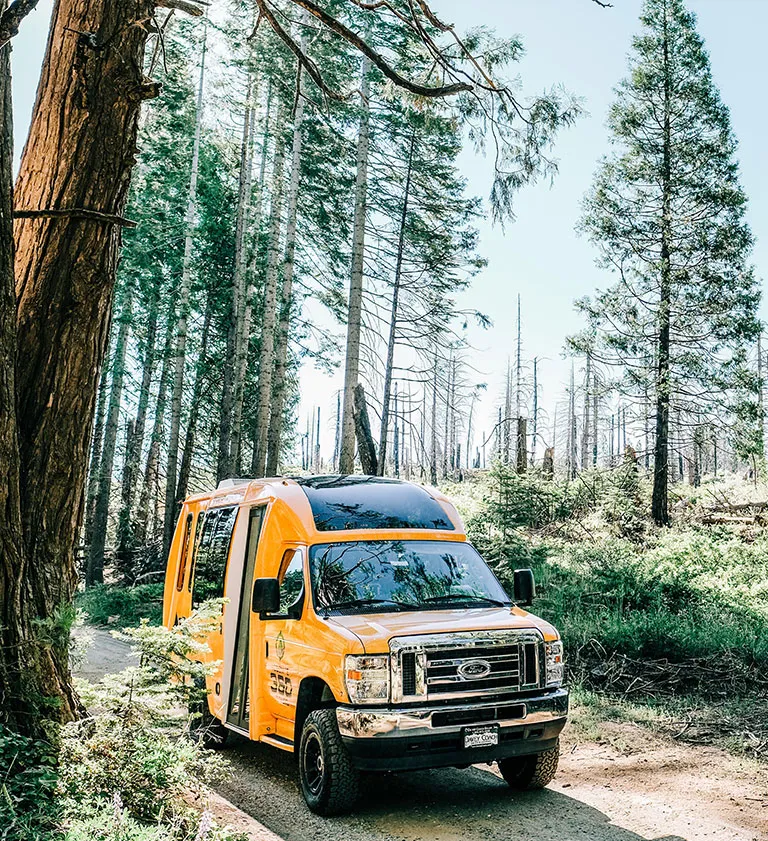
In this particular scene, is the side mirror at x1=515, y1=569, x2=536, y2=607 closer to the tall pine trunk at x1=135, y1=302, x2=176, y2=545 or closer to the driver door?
the driver door

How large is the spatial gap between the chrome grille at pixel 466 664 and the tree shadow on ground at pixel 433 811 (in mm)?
904

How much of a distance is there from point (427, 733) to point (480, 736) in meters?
0.41

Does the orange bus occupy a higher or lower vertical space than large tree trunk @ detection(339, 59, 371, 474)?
lower

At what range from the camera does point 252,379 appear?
28094 millimetres

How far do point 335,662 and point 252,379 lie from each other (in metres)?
22.5

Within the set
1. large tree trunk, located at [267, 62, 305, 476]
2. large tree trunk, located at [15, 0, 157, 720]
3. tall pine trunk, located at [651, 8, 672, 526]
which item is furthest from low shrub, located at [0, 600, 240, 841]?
tall pine trunk, located at [651, 8, 672, 526]

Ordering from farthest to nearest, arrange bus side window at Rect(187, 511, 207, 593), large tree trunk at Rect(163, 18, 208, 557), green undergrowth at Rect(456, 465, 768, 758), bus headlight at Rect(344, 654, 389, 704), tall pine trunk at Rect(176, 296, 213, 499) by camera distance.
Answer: tall pine trunk at Rect(176, 296, 213, 499), large tree trunk at Rect(163, 18, 208, 557), bus side window at Rect(187, 511, 207, 593), green undergrowth at Rect(456, 465, 768, 758), bus headlight at Rect(344, 654, 389, 704)

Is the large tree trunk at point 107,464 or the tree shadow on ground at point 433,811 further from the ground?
the large tree trunk at point 107,464

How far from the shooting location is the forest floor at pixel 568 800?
230 inches

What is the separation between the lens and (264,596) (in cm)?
695

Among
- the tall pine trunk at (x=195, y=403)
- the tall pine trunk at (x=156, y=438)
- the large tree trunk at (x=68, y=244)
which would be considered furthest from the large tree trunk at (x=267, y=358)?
the large tree trunk at (x=68, y=244)

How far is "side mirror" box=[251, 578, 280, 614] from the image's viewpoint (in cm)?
695

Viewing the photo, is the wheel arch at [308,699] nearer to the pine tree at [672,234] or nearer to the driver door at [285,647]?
the driver door at [285,647]

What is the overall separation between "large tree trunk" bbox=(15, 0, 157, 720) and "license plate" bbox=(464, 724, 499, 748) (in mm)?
2775
